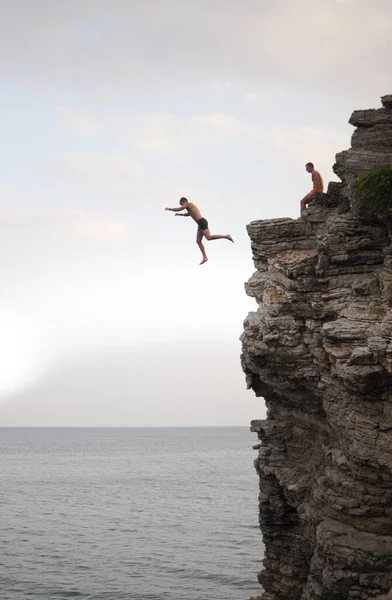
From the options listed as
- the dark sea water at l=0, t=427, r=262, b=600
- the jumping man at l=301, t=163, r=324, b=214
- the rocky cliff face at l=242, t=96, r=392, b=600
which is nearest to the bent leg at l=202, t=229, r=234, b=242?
the rocky cliff face at l=242, t=96, r=392, b=600

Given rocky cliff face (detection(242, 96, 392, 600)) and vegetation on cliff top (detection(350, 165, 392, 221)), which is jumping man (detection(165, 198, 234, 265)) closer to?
rocky cliff face (detection(242, 96, 392, 600))

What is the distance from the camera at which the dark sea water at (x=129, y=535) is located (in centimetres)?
4566

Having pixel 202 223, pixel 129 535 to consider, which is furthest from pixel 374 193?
pixel 129 535

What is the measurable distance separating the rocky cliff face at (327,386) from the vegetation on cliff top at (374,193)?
0.62 meters

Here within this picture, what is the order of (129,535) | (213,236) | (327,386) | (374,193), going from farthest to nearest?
(129,535) → (213,236) → (327,386) → (374,193)

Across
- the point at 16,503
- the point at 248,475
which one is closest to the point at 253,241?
the point at 16,503

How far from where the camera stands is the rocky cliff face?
77.2ft

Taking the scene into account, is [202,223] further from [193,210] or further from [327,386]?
[327,386]

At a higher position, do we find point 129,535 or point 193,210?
point 193,210

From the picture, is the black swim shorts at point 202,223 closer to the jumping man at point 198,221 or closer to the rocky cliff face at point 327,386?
the jumping man at point 198,221

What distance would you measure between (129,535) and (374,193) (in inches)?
1893

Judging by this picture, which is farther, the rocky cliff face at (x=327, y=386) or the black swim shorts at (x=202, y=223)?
the black swim shorts at (x=202, y=223)

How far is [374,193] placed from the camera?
24.0m

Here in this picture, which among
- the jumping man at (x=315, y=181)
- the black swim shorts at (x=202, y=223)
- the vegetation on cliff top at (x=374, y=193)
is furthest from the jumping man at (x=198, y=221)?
the vegetation on cliff top at (x=374, y=193)
